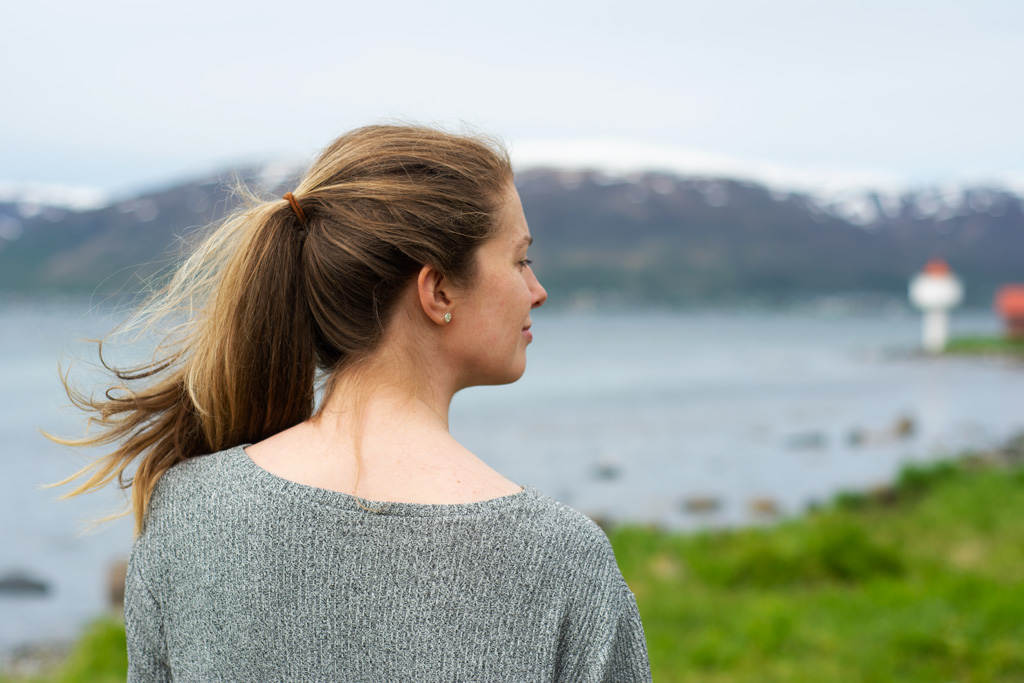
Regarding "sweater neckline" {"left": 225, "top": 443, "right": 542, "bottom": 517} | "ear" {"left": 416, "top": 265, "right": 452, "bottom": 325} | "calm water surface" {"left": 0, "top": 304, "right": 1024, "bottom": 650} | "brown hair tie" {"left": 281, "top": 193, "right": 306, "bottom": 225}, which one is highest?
"brown hair tie" {"left": 281, "top": 193, "right": 306, "bottom": 225}

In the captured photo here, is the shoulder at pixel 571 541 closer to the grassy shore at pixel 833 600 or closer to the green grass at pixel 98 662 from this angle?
the grassy shore at pixel 833 600

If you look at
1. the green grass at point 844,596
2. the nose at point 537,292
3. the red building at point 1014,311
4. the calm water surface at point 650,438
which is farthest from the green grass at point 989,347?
the nose at point 537,292

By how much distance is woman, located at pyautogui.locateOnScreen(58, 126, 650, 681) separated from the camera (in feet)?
4.35

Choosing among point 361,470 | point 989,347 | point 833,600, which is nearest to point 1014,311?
point 989,347

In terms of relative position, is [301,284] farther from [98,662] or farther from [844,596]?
[844,596]

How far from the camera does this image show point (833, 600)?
5328 millimetres

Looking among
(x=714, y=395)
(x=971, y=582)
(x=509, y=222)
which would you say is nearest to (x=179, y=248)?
(x=509, y=222)

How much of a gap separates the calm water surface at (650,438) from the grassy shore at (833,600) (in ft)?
8.00

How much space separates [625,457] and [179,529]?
1381 centimetres

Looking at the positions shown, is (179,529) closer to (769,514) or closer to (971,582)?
(971,582)

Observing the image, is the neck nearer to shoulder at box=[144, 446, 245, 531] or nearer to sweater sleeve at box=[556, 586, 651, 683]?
shoulder at box=[144, 446, 245, 531]

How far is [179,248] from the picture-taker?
2.31 m

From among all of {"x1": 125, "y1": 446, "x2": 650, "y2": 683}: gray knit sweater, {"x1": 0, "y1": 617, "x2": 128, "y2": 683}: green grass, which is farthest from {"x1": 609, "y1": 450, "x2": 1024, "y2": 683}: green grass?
{"x1": 125, "y1": 446, "x2": 650, "y2": 683}: gray knit sweater

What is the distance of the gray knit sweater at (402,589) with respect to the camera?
1320mm
